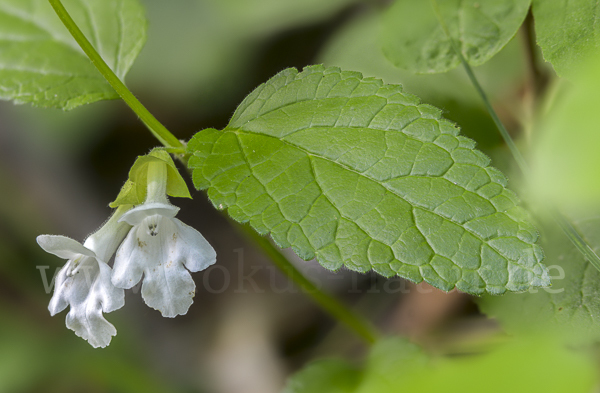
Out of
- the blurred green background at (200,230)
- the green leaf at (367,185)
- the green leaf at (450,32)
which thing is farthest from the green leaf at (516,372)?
the blurred green background at (200,230)

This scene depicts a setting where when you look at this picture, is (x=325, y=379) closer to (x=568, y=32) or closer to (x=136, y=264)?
(x=136, y=264)

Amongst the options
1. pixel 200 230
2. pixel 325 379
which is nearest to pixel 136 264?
pixel 325 379

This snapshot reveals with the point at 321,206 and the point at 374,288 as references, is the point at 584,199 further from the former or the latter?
the point at 374,288

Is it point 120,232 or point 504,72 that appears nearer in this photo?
point 120,232

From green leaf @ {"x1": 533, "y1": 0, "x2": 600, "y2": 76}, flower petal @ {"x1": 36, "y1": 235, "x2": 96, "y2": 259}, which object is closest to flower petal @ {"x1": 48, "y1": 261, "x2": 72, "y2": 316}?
flower petal @ {"x1": 36, "y1": 235, "x2": 96, "y2": 259}

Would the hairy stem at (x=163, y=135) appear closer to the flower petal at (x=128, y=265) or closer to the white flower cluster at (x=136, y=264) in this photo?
the white flower cluster at (x=136, y=264)

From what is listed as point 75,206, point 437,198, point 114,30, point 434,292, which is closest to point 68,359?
point 75,206
